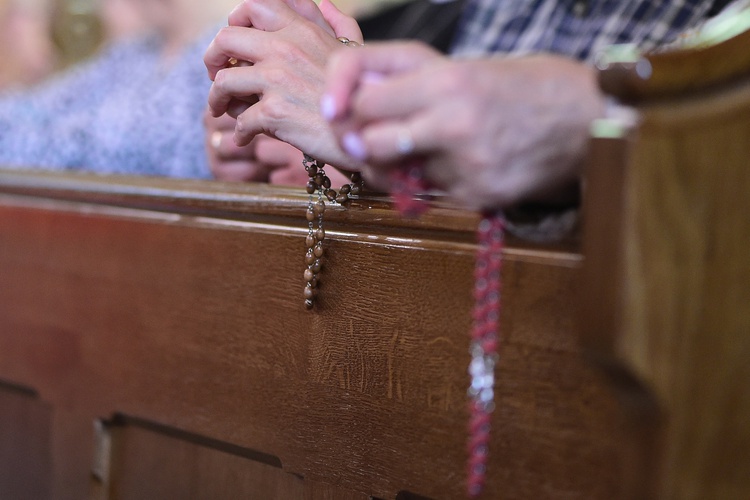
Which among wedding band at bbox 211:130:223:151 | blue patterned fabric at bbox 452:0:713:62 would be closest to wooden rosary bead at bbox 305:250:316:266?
wedding band at bbox 211:130:223:151

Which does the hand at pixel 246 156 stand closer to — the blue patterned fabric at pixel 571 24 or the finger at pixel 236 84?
the finger at pixel 236 84

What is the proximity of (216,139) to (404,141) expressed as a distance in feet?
1.84

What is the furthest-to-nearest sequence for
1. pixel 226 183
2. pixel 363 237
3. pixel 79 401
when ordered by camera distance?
pixel 79 401 < pixel 226 183 < pixel 363 237

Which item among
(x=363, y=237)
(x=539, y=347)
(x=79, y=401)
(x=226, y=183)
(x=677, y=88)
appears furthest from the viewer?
(x=79, y=401)

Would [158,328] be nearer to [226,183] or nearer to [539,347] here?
[226,183]

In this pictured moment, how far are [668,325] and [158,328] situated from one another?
585mm

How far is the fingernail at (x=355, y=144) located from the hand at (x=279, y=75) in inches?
6.5

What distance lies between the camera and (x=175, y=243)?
2.62 ft

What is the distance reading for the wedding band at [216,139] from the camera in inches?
35.3

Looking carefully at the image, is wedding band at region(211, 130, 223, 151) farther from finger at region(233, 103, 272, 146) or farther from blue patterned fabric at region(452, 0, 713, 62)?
blue patterned fabric at region(452, 0, 713, 62)

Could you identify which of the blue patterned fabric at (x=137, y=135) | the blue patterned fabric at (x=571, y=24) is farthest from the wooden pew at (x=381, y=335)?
the blue patterned fabric at (x=571, y=24)

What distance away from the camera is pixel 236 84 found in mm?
599

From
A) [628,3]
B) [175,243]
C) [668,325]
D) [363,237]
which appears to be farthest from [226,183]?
[628,3]

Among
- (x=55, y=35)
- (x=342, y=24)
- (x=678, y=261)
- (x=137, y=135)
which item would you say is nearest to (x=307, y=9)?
(x=342, y=24)
